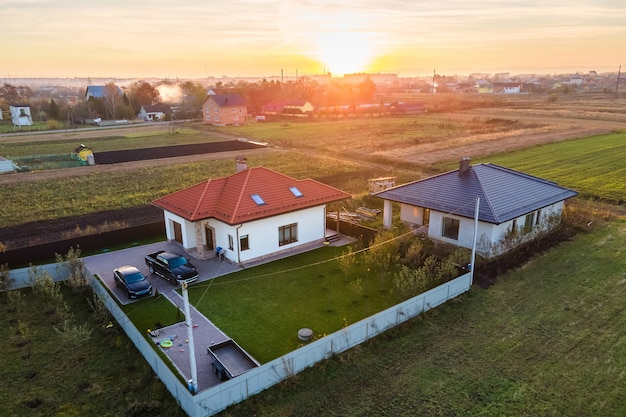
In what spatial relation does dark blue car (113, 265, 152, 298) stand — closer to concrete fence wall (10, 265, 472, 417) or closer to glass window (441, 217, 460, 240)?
concrete fence wall (10, 265, 472, 417)

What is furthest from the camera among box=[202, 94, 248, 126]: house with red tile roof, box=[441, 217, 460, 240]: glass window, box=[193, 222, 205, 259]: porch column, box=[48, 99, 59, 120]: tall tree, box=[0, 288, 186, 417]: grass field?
box=[48, 99, 59, 120]: tall tree

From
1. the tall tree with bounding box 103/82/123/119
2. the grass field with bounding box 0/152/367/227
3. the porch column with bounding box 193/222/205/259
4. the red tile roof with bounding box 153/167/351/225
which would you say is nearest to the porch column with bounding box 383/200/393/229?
the red tile roof with bounding box 153/167/351/225

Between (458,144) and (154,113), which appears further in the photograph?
(154,113)

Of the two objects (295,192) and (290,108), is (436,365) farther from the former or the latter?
(290,108)

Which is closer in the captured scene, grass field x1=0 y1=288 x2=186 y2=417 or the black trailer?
grass field x1=0 y1=288 x2=186 y2=417

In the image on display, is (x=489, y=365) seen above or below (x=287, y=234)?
below

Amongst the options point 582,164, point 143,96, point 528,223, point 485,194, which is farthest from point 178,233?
point 143,96

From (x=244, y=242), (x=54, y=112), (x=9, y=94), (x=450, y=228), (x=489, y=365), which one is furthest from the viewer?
(x=9, y=94)

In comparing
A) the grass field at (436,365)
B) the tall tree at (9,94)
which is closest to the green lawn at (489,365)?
the grass field at (436,365)
